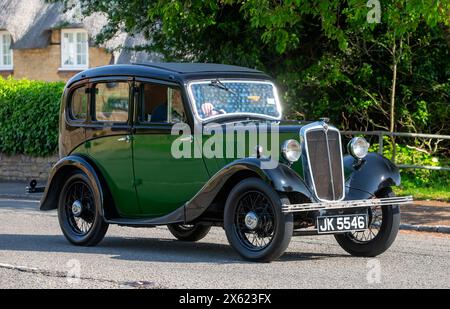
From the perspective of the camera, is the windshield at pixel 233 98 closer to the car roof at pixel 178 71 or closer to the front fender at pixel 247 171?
the car roof at pixel 178 71

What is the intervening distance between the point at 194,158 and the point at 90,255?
1.55 metres

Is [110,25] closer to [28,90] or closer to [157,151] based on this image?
[28,90]

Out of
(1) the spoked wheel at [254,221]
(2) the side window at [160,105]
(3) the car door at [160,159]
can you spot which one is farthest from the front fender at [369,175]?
(2) the side window at [160,105]

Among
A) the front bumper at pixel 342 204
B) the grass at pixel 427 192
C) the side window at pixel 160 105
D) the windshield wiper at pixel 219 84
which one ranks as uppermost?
the windshield wiper at pixel 219 84

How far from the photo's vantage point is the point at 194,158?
11.1 meters

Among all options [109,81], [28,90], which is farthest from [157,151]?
[28,90]

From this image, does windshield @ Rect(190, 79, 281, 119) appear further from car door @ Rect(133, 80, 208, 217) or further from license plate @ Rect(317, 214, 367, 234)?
license plate @ Rect(317, 214, 367, 234)

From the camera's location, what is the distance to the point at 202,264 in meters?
10.4

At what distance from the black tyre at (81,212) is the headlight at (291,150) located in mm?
2594

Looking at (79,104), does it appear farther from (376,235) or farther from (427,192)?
(427,192)

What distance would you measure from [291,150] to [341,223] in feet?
2.92

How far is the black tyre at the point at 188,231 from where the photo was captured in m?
12.5

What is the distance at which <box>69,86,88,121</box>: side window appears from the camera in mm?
12633
